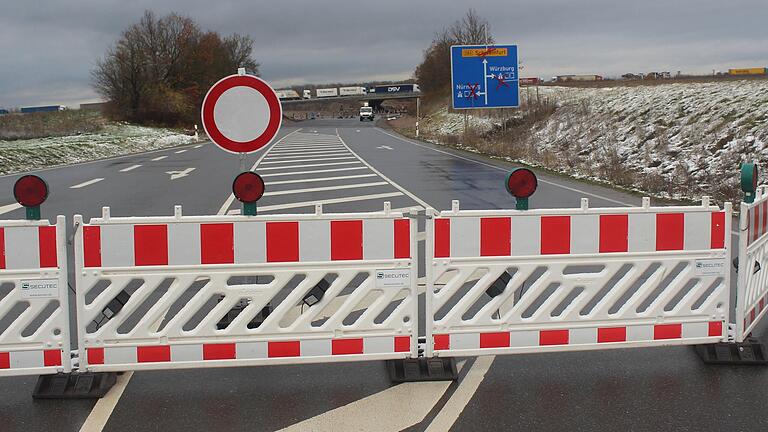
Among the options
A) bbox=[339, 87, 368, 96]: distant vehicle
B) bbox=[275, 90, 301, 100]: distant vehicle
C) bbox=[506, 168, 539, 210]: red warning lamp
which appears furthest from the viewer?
bbox=[339, 87, 368, 96]: distant vehicle

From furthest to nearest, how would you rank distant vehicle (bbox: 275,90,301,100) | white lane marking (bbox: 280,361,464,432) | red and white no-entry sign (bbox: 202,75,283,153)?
1. distant vehicle (bbox: 275,90,301,100)
2. red and white no-entry sign (bbox: 202,75,283,153)
3. white lane marking (bbox: 280,361,464,432)

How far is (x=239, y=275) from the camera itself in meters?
4.89

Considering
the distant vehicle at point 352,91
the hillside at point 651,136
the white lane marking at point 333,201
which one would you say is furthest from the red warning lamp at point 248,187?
the distant vehicle at point 352,91

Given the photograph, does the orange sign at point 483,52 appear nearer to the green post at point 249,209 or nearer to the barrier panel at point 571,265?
the barrier panel at point 571,265

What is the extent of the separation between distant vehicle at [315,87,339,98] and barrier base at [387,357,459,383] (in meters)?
132

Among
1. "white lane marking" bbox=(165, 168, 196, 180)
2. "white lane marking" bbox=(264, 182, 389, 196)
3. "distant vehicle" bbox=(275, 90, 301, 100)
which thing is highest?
"distant vehicle" bbox=(275, 90, 301, 100)

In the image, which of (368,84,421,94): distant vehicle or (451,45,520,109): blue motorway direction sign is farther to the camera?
(368,84,421,94): distant vehicle

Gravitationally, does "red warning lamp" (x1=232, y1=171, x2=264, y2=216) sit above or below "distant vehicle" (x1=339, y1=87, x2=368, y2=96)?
below

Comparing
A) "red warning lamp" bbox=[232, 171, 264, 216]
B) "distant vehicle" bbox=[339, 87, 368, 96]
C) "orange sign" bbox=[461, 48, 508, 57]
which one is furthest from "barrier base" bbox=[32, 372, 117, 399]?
"distant vehicle" bbox=[339, 87, 368, 96]

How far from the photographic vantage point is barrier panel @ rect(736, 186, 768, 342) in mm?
5273

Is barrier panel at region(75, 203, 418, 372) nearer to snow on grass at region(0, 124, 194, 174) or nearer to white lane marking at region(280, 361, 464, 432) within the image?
white lane marking at region(280, 361, 464, 432)

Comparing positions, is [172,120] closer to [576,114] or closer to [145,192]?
[576,114]

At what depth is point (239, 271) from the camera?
488cm

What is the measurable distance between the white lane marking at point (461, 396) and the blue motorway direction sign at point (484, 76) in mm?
27419
